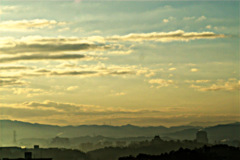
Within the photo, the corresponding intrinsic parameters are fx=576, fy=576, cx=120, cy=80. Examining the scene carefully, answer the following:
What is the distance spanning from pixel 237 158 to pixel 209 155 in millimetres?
10953

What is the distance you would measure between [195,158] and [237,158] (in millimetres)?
14251

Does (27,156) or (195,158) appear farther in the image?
(195,158)

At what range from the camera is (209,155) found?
199m

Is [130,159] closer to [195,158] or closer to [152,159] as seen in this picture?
[152,159]

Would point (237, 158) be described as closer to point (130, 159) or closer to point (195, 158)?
point (195, 158)

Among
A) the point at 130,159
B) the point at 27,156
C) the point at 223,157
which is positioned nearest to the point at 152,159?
the point at 130,159

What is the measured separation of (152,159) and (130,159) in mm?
9030

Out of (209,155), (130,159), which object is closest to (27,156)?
(130,159)

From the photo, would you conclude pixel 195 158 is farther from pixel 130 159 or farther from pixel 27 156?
pixel 27 156

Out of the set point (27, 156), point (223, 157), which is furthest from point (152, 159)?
point (27, 156)

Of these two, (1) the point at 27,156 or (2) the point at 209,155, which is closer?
(1) the point at 27,156

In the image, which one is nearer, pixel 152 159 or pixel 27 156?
pixel 27 156

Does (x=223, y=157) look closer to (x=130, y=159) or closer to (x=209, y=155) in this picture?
(x=209, y=155)

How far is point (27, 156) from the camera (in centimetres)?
15338
